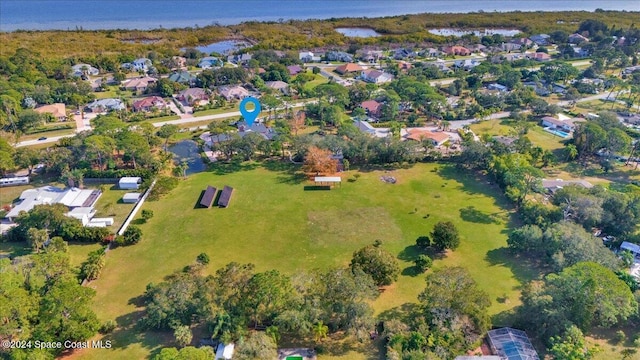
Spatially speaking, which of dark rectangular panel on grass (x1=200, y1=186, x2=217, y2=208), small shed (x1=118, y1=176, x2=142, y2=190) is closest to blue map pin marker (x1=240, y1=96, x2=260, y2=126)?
dark rectangular panel on grass (x1=200, y1=186, x2=217, y2=208)

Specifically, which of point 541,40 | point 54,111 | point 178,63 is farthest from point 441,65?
Answer: point 54,111

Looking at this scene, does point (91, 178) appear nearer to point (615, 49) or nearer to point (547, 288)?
point (547, 288)

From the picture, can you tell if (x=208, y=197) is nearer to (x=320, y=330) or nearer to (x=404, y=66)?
(x=320, y=330)

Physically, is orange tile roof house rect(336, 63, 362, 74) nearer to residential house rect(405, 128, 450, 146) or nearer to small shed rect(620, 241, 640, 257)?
residential house rect(405, 128, 450, 146)

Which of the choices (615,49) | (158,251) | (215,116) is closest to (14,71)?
(215,116)

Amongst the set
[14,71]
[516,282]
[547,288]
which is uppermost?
[14,71]

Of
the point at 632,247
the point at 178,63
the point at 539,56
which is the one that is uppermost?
the point at 178,63
